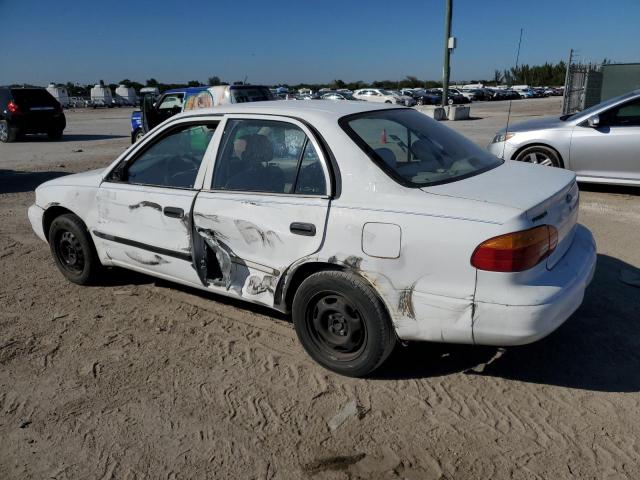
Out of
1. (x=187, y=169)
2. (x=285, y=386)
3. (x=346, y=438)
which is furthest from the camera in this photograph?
(x=187, y=169)

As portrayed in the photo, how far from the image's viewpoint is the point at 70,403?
309 cm

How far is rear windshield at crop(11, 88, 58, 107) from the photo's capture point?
58.6 feet

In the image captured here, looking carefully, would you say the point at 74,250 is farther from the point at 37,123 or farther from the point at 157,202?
the point at 37,123

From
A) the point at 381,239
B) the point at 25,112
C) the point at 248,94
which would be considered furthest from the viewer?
the point at 25,112

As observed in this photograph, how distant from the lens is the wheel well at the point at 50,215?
473cm

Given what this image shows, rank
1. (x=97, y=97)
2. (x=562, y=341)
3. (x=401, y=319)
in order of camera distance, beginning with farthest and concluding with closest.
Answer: (x=97, y=97) < (x=562, y=341) < (x=401, y=319)

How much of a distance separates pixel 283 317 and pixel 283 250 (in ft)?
3.24

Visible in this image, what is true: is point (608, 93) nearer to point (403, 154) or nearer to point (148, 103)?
point (148, 103)

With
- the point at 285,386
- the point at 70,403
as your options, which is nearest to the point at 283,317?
the point at 285,386

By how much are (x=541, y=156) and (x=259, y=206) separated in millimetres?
5828

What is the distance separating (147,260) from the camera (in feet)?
13.5

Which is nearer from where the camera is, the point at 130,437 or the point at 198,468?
the point at 198,468

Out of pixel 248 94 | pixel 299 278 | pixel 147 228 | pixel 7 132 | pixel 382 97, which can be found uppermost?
pixel 248 94

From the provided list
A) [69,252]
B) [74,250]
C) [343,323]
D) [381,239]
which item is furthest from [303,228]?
[69,252]
